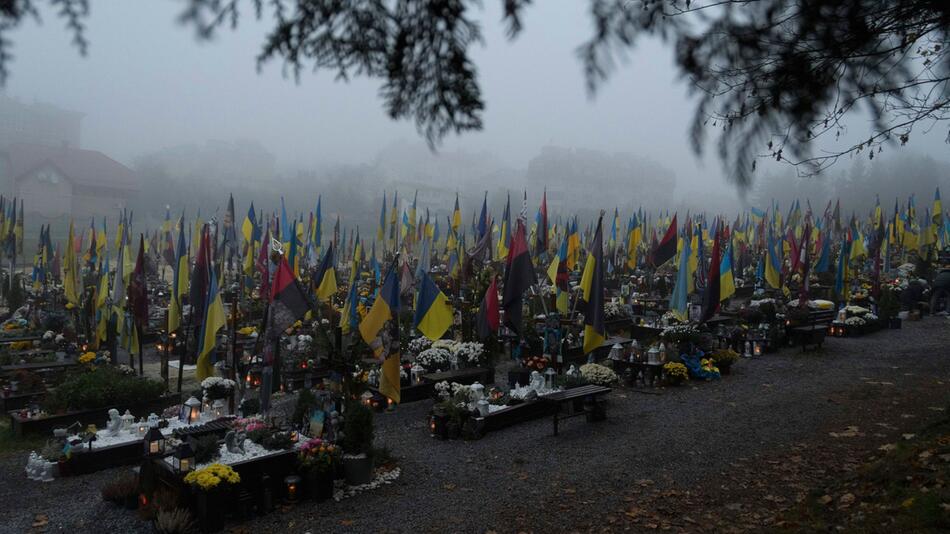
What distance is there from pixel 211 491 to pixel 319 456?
1.50m

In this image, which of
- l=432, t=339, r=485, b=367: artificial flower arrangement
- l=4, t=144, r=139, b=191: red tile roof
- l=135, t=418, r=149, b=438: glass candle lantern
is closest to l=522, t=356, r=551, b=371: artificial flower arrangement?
l=432, t=339, r=485, b=367: artificial flower arrangement

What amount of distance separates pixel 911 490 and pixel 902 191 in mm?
107007

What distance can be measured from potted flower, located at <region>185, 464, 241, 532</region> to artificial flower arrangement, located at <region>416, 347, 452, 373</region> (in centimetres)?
874

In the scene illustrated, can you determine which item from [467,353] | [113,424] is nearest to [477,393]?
[467,353]

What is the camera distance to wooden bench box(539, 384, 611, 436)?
12788 millimetres

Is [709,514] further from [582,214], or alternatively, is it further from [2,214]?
[582,214]

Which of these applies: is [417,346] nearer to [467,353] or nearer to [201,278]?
[467,353]

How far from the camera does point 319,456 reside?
30.5 feet

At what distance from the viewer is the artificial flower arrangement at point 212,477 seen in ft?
27.2

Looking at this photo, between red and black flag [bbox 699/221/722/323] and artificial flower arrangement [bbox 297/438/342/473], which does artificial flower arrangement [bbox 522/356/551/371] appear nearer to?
red and black flag [bbox 699/221/722/323]

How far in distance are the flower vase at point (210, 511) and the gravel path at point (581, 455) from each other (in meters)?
0.45

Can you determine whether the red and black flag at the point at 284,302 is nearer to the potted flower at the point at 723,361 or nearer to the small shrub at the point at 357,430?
the small shrub at the point at 357,430

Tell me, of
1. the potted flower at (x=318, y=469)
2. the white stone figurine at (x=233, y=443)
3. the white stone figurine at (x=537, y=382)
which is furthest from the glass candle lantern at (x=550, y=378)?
the white stone figurine at (x=233, y=443)

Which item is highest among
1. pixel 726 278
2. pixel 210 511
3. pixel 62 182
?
pixel 62 182
